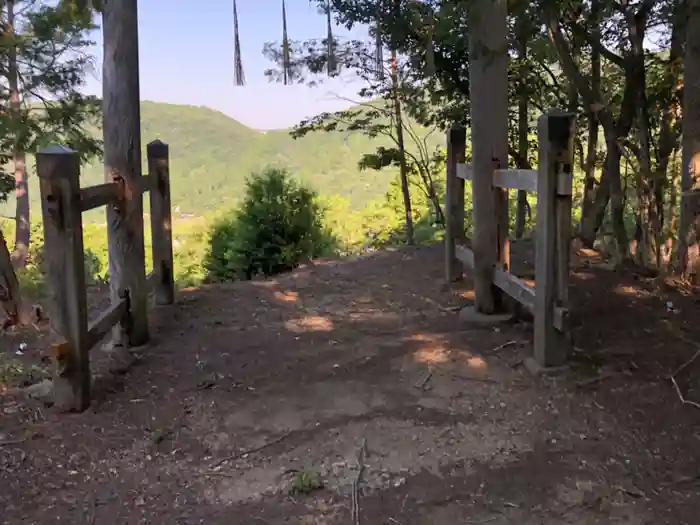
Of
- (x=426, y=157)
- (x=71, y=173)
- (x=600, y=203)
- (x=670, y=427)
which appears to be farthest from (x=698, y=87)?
(x=426, y=157)

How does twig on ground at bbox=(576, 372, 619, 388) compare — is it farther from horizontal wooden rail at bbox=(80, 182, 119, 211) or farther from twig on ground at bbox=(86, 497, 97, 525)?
horizontal wooden rail at bbox=(80, 182, 119, 211)

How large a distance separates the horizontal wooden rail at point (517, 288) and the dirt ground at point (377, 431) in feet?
0.96

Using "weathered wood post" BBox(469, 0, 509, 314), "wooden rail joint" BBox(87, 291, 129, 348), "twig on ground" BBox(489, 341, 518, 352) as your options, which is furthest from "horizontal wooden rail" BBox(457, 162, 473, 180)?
"wooden rail joint" BBox(87, 291, 129, 348)

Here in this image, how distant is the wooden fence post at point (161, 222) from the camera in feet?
18.6

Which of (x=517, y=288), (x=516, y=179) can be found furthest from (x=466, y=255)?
(x=516, y=179)

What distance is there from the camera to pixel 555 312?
3.69 meters

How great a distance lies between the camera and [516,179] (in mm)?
4281

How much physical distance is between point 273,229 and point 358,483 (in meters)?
8.31

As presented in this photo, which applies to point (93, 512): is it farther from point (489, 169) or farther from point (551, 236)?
point (489, 169)

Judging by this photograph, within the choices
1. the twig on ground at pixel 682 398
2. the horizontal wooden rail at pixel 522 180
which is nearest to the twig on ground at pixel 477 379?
the twig on ground at pixel 682 398

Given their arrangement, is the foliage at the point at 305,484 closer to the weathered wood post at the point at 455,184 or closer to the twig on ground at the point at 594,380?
the twig on ground at the point at 594,380

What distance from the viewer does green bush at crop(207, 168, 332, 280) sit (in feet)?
35.0

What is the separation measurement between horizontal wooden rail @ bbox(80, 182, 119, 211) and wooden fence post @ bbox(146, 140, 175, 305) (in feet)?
4.56

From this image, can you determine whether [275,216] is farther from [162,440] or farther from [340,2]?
[162,440]
